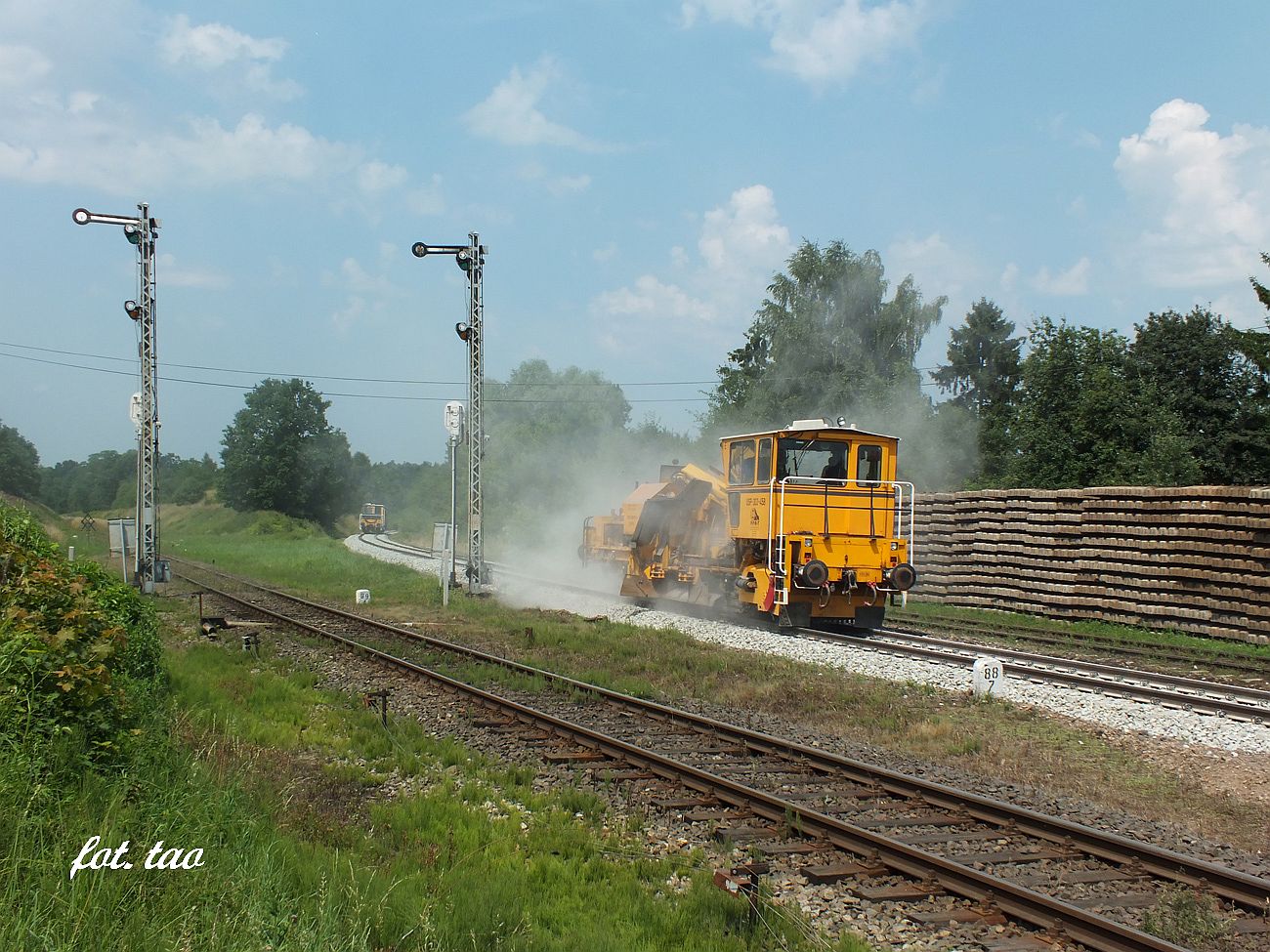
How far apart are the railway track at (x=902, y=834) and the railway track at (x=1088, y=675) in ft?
14.9

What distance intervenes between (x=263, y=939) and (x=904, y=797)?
4666 millimetres

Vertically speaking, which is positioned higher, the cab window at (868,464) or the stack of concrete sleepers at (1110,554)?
the cab window at (868,464)

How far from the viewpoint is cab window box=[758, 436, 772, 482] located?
1547cm

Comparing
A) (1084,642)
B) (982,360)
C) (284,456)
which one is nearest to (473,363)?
(1084,642)

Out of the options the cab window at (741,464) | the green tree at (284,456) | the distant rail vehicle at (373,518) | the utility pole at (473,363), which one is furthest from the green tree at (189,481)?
the cab window at (741,464)

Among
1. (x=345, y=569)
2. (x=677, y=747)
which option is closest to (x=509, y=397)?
(x=345, y=569)

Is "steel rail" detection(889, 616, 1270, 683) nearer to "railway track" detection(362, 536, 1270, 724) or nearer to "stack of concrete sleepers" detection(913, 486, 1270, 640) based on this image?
"railway track" detection(362, 536, 1270, 724)

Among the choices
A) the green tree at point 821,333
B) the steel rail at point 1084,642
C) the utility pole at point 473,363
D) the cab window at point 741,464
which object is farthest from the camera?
the green tree at point 821,333

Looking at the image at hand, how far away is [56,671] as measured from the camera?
5.39 m

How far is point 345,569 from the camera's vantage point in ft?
100

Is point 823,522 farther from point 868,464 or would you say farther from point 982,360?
point 982,360

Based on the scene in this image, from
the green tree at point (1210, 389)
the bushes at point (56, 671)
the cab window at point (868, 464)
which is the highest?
the green tree at point (1210, 389)

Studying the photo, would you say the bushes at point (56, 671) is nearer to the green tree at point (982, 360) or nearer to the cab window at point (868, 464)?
the cab window at point (868, 464)

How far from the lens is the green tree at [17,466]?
70312mm
